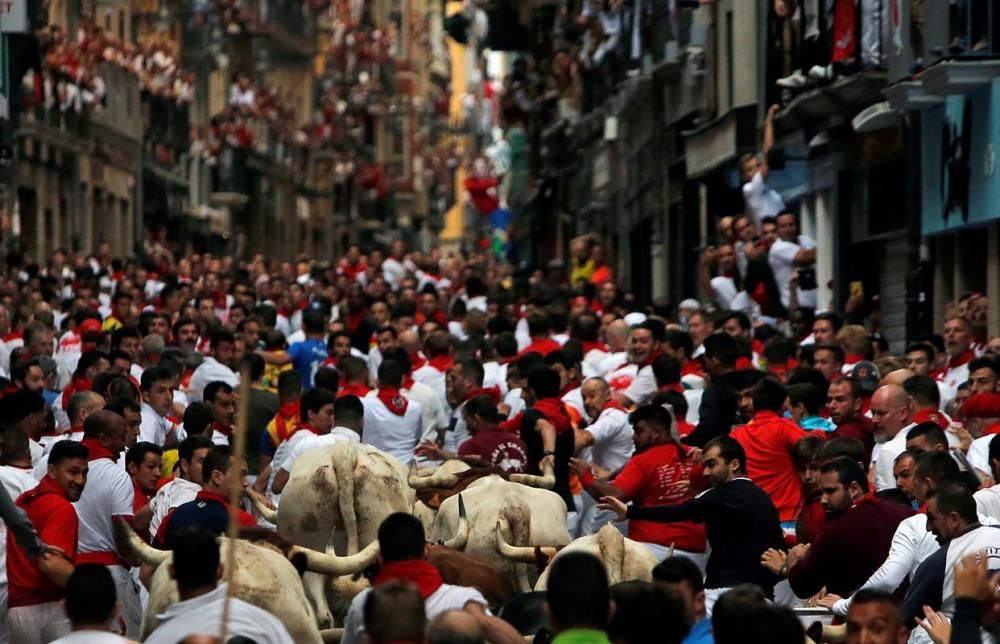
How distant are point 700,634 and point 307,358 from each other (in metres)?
13.1

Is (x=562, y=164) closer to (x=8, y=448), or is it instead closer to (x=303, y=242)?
(x=303, y=242)

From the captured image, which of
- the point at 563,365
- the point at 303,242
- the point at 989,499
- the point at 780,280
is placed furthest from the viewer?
the point at 303,242

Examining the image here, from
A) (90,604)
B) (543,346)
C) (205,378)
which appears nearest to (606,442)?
(205,378)

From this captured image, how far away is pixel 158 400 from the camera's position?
1678 centimetres

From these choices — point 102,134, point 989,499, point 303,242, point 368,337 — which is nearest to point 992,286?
point 368,337

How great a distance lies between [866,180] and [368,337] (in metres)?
7.28

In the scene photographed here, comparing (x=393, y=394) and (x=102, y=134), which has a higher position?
(x=102, y=134)

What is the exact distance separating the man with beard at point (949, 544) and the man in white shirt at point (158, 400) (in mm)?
7123

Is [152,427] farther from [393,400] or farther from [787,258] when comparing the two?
[787,258]

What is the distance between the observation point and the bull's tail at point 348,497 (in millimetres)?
13211

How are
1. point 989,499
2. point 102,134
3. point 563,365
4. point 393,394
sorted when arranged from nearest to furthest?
point 989,499
point 393,394
point 563,365
point 102,134

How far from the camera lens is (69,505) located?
12.2 meters

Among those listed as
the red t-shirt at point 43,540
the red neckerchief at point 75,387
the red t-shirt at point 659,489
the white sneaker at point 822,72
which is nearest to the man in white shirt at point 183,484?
the red t-shirt at point 43,540

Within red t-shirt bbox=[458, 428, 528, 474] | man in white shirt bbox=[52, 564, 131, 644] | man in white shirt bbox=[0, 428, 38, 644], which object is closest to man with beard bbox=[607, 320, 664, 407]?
red t-shirt bbox=[458, 428, 528, 474]
